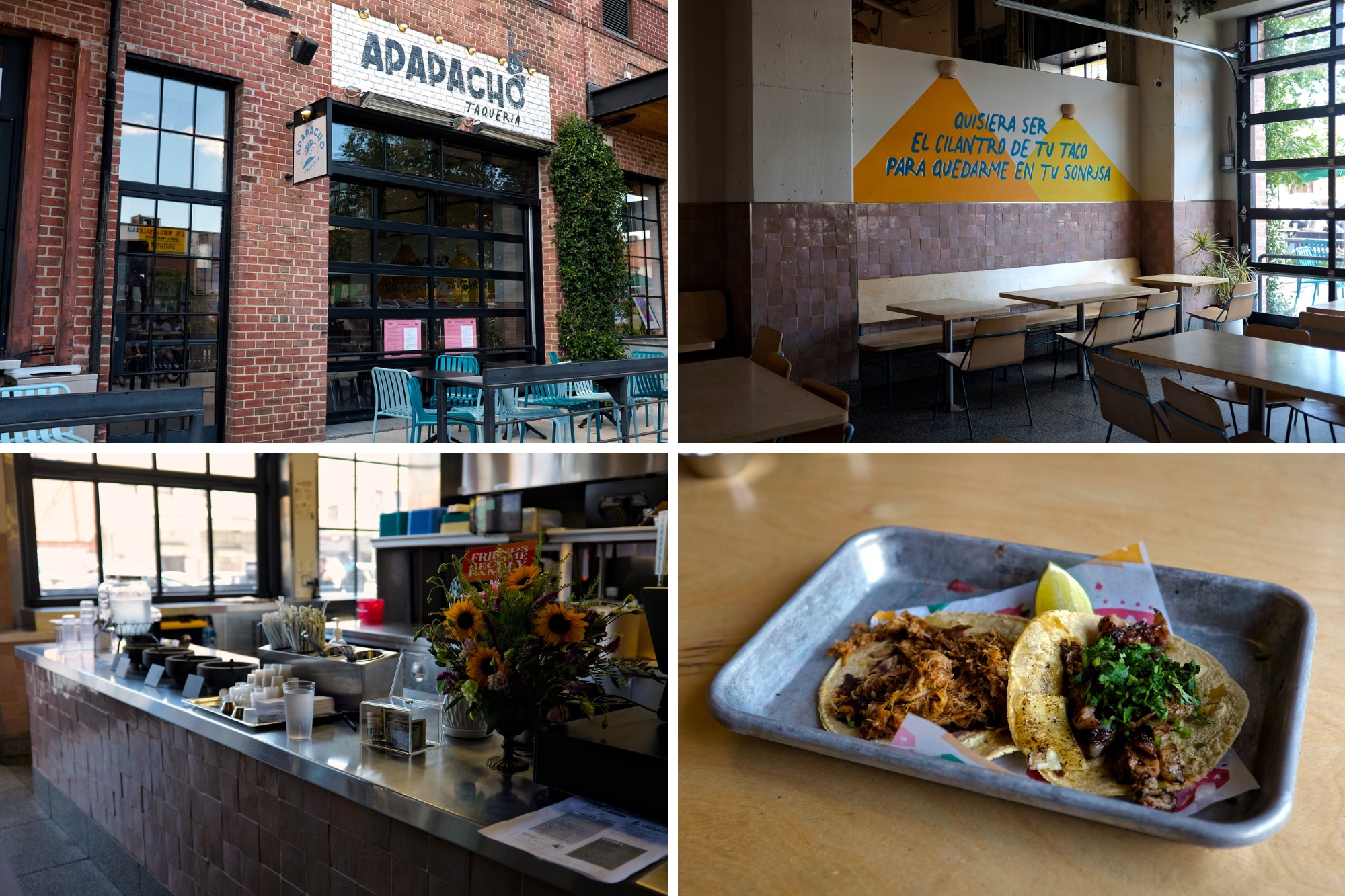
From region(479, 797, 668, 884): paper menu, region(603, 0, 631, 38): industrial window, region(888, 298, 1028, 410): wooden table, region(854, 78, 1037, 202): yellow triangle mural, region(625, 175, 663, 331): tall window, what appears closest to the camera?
region(479, 797, 668, 884): paper menu

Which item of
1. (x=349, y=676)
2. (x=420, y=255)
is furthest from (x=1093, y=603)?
(x=420, y=255)

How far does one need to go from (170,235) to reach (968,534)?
3.48 metres

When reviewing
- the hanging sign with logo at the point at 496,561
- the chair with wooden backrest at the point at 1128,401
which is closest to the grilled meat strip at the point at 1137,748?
the hanging sign with logo at the point at 496,561

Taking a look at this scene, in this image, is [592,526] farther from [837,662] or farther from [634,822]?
[837,662]

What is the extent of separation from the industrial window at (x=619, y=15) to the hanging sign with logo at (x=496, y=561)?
6.28 feet

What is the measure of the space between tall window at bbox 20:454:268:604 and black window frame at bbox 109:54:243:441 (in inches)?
7.2

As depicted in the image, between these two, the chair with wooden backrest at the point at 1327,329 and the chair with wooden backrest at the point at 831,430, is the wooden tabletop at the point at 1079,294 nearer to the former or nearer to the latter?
the chair with wooden backrest at the point at 1327,329

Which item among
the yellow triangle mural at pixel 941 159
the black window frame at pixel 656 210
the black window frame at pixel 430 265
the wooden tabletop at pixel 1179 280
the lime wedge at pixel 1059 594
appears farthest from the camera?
the yellow triangle mural at pixel 941 159

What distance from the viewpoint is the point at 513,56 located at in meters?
3.29

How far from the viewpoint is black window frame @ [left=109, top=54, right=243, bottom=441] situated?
3.10m

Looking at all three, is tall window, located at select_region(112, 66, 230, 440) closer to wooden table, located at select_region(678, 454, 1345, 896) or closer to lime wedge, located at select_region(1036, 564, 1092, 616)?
wooden table, located at select_region(678, 454, 1345, 896)

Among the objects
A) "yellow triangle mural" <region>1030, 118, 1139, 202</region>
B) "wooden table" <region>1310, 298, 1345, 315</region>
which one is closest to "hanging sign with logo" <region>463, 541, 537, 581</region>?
"wooden table" <region>1310, 298, 1345, 315</region>

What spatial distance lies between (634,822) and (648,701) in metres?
0.18

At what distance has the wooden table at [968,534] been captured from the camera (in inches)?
16.5
